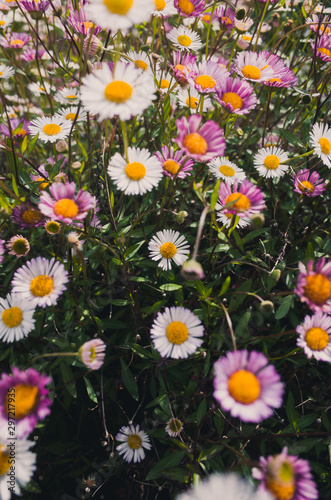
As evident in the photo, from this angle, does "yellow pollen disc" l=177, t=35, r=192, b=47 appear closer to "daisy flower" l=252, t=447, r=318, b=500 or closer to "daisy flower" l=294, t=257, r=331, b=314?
"daisy flower" l=294, t=257, r=331, b=314

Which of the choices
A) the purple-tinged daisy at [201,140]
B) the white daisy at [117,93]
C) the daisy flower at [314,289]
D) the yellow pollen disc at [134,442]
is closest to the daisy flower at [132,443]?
the yellow pollen disc at [134,442]

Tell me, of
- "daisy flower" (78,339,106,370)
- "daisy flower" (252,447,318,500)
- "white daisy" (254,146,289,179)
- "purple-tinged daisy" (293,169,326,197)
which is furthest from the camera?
"white daisy" (254,146,289,179)

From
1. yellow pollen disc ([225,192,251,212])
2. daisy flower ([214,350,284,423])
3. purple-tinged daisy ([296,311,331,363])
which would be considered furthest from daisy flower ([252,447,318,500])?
yellow pollen disc ([225,192,251,212])

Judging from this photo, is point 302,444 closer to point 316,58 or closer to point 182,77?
point 182,77

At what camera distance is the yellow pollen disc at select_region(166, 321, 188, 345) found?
53.1 inches

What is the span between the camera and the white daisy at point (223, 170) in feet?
5.55

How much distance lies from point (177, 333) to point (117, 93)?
87 centimetres

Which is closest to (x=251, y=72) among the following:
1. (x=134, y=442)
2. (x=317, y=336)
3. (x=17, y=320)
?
(x=317, y=336)

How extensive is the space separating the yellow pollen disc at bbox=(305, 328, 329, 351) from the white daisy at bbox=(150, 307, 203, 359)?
36 centimetres

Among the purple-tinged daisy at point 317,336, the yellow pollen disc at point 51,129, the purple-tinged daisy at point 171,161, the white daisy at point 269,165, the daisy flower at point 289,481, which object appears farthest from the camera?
the yellow pollen disc at point 51,129

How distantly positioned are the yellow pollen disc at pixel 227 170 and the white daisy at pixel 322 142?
37cm

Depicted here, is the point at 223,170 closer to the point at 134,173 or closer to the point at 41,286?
the point at 134,173

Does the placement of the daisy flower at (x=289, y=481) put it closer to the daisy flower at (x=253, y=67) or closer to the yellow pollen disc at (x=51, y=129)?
the daisy flower at (x=253, y=67)

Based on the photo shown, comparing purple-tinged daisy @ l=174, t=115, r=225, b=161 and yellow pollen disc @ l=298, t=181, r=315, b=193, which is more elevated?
yellow pollen disc @ l=298, t=181, r=315, b=193
